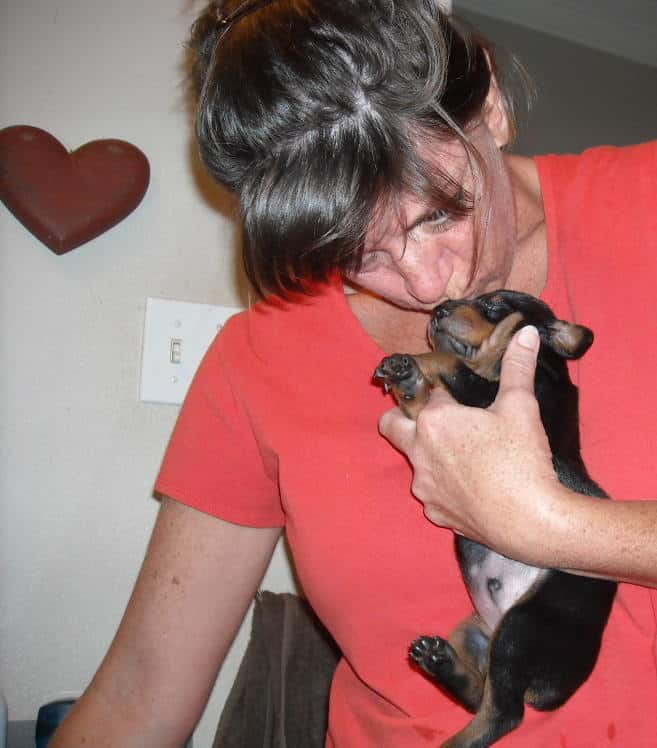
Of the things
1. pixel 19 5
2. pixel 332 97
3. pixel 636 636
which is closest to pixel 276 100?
pixel 332 97

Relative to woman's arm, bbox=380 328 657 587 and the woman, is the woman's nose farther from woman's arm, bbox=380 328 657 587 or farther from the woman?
woman's arm, bbox=380 328 657 587

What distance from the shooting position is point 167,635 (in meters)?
1.10

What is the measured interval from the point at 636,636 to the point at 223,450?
22.8 inches

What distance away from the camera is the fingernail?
3.14 ft

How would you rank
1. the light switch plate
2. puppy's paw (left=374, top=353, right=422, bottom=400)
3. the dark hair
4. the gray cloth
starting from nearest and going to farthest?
the dark hair
puppy's paw (left=374, top=353, right=422, bottom=400)
the gray cloth
the light switch plate

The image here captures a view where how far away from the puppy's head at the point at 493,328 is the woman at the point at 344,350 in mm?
28

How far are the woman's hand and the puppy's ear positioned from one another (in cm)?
3

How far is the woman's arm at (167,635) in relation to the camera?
1096mm

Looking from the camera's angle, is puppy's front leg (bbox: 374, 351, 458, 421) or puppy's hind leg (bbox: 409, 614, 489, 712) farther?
puppy's front leg (bbox: 374, 351, 458, 421)

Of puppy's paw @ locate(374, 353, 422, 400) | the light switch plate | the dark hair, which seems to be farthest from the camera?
the light switch plate

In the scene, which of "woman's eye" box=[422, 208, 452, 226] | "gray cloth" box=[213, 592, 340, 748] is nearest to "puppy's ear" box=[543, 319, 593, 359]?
"woman's eye" box=[422, 208, 452, 226]

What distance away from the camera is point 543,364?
1033mm

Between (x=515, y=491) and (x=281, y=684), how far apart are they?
651 millimetres

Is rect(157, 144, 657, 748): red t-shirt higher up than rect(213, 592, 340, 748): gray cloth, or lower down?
higher up
